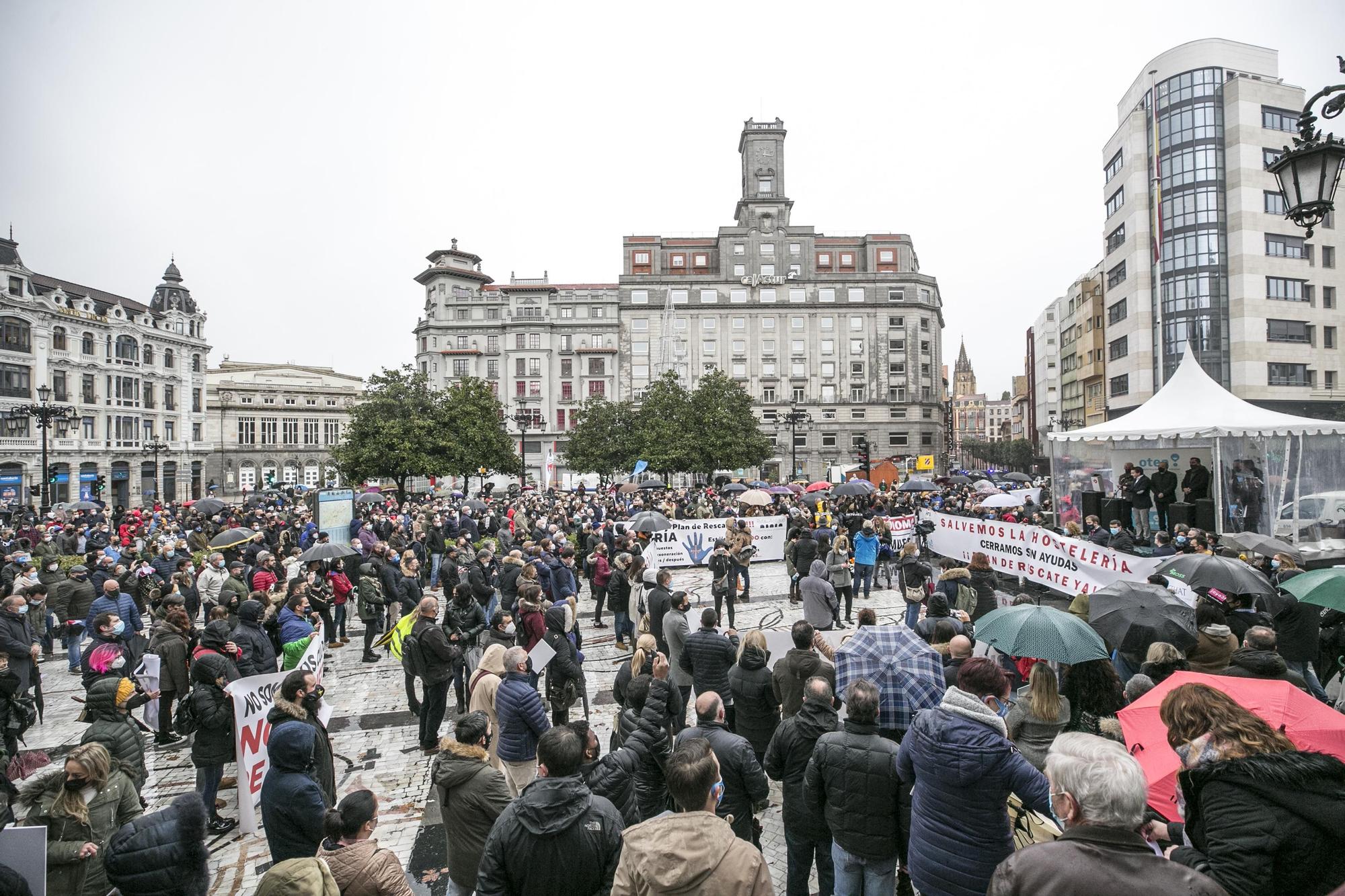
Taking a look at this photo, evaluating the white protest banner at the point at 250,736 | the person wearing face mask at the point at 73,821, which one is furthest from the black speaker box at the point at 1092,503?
the person wearing face mask at the point at 73,821

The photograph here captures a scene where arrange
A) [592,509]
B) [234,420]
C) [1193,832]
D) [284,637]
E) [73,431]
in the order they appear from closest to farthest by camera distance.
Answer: [1193,832] → [284,637] → [592,509] → [73,431] → [234,420]

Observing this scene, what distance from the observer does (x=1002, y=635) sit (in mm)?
5535

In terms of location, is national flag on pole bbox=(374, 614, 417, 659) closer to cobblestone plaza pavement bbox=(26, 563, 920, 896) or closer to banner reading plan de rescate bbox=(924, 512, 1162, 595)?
cobblestone plaza pavement bbox=(26, 563, 920, 896)

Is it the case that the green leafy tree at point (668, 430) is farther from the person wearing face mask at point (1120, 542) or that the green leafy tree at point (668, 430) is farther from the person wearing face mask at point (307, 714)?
the person wearing face mask at point (307, 714)

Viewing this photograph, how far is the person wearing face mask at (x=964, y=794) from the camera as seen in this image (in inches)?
136

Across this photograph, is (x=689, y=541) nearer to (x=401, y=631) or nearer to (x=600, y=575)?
(x=600, y=575)

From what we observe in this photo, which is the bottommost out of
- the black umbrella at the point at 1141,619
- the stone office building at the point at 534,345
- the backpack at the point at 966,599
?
the backpack at the point at 966,599

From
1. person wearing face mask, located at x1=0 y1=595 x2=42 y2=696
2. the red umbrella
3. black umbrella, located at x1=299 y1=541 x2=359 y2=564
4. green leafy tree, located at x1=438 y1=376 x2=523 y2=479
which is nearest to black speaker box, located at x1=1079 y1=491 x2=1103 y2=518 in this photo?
the red umbrella

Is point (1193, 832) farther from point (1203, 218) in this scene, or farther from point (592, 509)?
point (1203, 218)

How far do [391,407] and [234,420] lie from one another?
58206 mm

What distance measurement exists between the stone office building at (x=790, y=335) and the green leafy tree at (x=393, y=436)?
3068 cm

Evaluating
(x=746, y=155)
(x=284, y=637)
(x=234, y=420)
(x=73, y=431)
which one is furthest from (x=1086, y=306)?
(x=234, y=420)

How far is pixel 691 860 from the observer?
2902mm

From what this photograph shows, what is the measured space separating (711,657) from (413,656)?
3505mm
